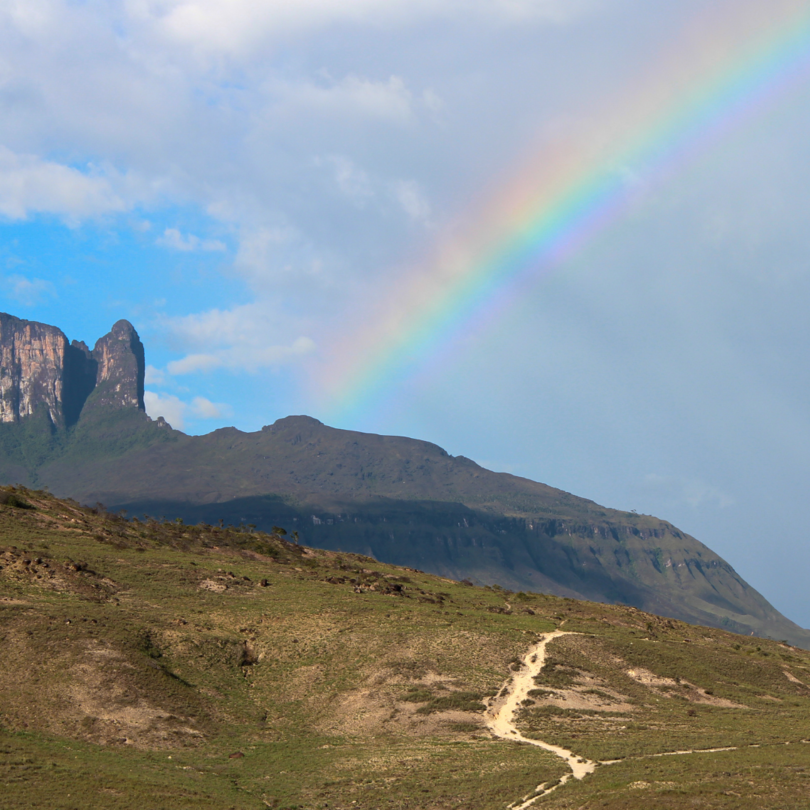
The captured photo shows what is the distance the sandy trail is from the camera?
51219 mm

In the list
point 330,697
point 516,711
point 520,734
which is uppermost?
point 516,711

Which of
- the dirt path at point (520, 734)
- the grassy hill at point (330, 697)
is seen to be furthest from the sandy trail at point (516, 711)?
the grassy hill at point (330, 697)

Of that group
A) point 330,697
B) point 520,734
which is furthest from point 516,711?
point 330,697

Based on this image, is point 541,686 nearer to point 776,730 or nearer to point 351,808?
point 776,730

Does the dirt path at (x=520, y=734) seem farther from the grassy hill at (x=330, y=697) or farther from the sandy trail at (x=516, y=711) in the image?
the grassy hill at (x=330, y=697)

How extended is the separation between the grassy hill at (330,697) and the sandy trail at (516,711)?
873 millimetres

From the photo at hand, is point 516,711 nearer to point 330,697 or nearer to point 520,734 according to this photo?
point 520,734

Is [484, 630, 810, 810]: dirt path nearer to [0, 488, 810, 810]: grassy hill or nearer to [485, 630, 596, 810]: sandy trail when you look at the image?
[485, 630, 596, 810]: sandy trail

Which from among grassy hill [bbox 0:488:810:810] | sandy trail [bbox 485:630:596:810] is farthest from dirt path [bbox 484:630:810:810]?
grassy hill [bbox 0:488:810:810]

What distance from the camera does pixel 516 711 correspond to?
72.1m

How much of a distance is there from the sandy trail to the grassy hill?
87cm

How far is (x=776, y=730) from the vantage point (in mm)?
68750

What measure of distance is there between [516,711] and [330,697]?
16900 mm

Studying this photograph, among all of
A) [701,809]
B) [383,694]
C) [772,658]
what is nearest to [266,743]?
[383,694]
